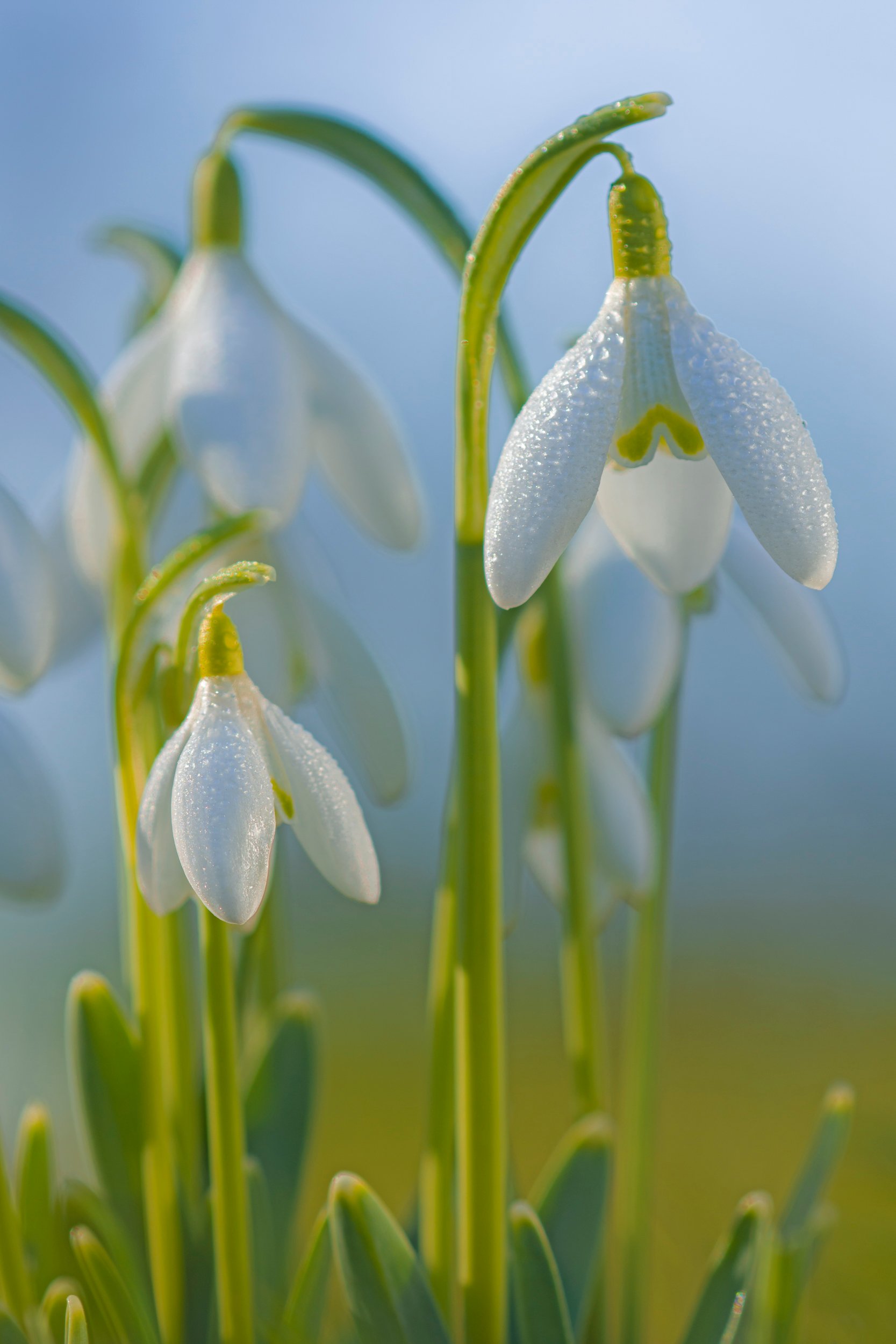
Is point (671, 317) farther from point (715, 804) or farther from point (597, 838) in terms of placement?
point (715, 804)

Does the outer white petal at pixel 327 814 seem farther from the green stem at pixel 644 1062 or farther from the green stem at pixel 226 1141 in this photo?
the green stem at pixel 644 1062

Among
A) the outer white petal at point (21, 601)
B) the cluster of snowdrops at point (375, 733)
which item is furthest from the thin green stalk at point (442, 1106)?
the outer white petal at point (21, 601)

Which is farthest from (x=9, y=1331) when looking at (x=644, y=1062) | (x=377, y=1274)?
(x=644, y=1062)

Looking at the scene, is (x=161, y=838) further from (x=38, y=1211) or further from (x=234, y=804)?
(x=38, y=1211)

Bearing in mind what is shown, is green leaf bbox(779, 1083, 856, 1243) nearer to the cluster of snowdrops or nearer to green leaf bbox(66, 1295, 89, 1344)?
the cluster of snowdrops

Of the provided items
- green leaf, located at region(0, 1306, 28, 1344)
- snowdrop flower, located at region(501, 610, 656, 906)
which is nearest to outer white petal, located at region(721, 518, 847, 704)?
snowdrop flower, located at region(501, 610, 656, 906)

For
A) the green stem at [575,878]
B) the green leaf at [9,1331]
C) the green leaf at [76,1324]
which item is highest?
the green stem at [575,878]
